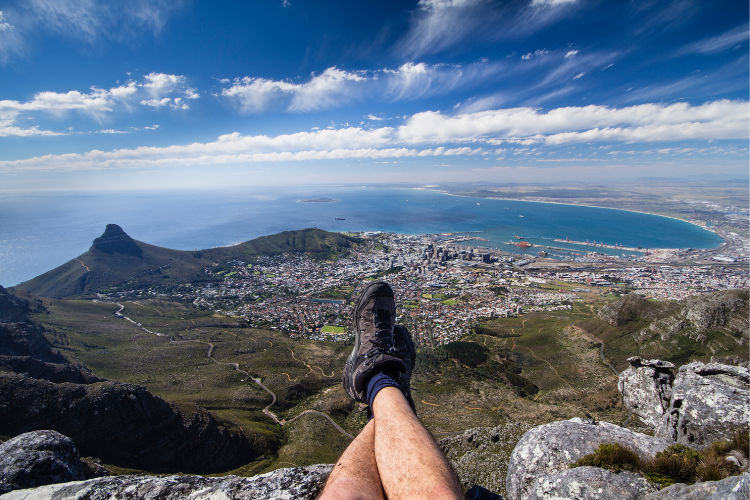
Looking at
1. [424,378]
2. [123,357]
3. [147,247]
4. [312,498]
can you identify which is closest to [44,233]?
[147,247]

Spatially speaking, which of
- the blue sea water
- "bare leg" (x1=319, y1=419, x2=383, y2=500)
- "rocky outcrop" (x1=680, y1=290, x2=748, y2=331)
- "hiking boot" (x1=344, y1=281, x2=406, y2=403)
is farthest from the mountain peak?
"rocky outcrop" (x1=680, y1=290, x2=748, y2=331)

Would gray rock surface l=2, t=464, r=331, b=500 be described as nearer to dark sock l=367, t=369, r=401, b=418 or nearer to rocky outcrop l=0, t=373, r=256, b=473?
dark sock l=367, t=369, r=401, b=418

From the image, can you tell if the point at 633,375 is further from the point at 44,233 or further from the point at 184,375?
the point at 44,233

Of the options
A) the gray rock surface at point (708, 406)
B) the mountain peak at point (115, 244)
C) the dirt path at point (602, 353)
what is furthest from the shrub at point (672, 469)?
the mountain peak at point (115, 244)

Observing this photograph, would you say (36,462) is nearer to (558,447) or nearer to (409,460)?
(409,460)

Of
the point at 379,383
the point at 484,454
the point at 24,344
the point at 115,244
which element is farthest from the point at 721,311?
the point at 115,244

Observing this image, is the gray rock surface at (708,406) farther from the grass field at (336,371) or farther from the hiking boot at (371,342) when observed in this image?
the grass field at (336,371)
